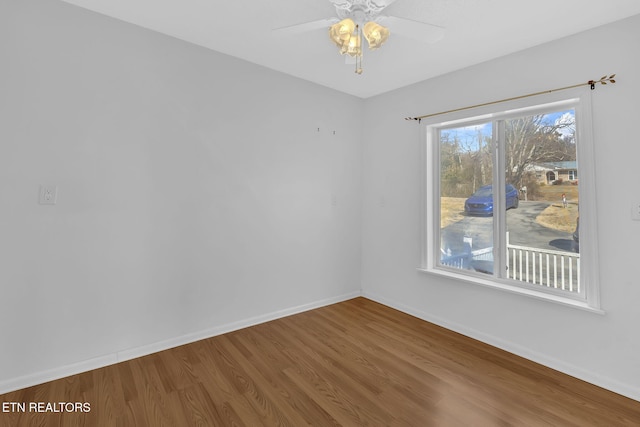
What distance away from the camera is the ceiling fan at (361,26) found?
5.16 feet

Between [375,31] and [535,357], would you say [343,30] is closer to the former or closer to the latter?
[375,31]

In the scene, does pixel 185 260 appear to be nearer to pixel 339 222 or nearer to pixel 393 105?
pixel 339 222

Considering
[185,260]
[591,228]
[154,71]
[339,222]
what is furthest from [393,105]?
[185,260]

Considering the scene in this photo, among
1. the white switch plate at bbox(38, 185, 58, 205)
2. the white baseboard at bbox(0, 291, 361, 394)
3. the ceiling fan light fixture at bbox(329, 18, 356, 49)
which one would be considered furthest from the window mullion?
the white switch plate at bbox(38, 185, 58, 205)

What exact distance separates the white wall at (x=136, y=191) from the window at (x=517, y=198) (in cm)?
152

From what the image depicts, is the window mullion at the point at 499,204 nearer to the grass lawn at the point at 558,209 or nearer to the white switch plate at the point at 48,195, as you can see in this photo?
the grass lawn at the point at 558,209

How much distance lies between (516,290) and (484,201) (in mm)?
868

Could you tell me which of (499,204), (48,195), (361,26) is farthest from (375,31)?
(48,195)

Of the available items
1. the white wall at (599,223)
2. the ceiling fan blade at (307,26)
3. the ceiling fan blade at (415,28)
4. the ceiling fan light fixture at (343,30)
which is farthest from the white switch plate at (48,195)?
the white wall at (599,223)

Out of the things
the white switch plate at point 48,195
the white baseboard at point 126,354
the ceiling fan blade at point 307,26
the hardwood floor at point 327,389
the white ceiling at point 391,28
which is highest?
the white ceiling at point 391,28

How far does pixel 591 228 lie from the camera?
2.12 m

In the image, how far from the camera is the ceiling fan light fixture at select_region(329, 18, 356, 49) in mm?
1604

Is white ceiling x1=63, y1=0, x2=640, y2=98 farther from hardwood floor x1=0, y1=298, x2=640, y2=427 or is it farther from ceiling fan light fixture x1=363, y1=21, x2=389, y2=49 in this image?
hardwood floor x1=0, y1=298, x2=640, y2=427

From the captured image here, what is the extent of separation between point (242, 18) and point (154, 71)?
0.86 m
